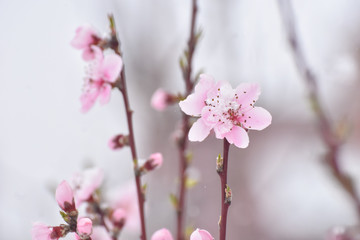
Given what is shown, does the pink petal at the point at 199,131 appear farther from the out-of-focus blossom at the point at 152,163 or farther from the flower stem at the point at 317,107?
the flower stem at the point at 317,107

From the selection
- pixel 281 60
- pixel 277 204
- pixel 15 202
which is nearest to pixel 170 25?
pixel 281 60

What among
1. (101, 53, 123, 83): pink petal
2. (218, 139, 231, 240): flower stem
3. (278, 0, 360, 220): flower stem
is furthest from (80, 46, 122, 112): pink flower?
(278, 0, 360, 220): flower stem

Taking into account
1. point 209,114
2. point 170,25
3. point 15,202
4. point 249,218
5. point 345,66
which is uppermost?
point 170,25

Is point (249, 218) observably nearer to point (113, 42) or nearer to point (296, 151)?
point (296, 151)

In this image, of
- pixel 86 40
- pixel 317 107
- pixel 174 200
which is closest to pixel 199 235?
pixel 174 200

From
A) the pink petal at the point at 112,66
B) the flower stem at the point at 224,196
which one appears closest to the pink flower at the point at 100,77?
the pink petal at the point at 112,66

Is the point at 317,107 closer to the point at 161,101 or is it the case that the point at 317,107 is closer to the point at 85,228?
the point at 161,101

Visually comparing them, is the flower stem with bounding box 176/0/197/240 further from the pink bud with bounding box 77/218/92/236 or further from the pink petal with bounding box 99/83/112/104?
the pink bud with bounding box 77/218/92/236
